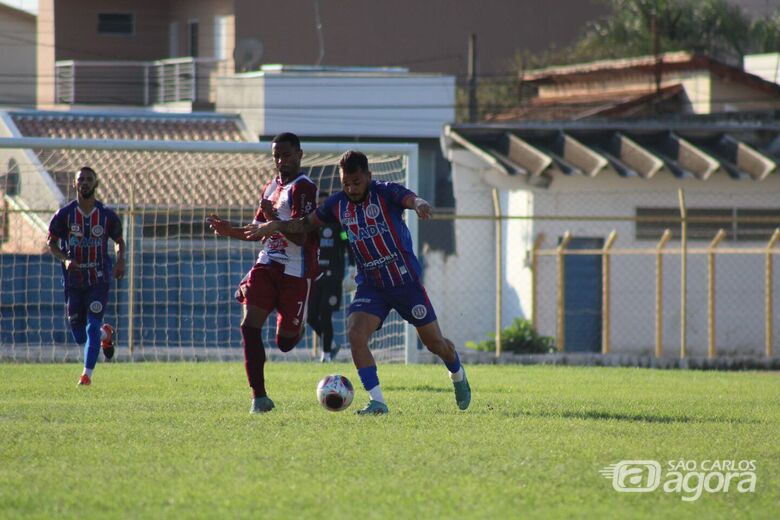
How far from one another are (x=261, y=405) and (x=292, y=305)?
771 mm

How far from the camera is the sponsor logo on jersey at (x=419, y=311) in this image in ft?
30.7

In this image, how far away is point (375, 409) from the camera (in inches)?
361

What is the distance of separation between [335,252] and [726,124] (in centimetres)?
1318

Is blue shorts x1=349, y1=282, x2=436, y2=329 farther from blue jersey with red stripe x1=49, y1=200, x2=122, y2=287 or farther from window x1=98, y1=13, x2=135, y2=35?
window x1=98, y1=13, x2=135, y2=35

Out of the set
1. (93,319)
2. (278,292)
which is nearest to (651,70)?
(93,319)

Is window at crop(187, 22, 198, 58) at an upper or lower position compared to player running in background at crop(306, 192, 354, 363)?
upper

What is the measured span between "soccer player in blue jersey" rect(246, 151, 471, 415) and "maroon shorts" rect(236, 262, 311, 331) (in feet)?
1.37

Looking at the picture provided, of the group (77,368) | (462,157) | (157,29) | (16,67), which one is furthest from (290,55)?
(77,368)

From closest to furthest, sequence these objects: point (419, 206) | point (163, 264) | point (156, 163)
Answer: point (419, 206), point (163, 264), point (156, 163)

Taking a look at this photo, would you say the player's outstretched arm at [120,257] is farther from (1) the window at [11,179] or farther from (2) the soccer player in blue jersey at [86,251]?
(1) the window at [11,179]

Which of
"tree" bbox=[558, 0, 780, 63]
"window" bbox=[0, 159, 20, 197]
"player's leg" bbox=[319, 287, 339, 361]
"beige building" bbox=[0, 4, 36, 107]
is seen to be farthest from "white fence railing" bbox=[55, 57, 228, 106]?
"player's leg" bbox=[319, 287, 339, 361]

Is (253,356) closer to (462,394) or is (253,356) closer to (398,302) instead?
(398,302)

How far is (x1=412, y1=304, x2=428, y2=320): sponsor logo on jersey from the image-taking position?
934 cm

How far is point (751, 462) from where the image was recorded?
7.17 m
